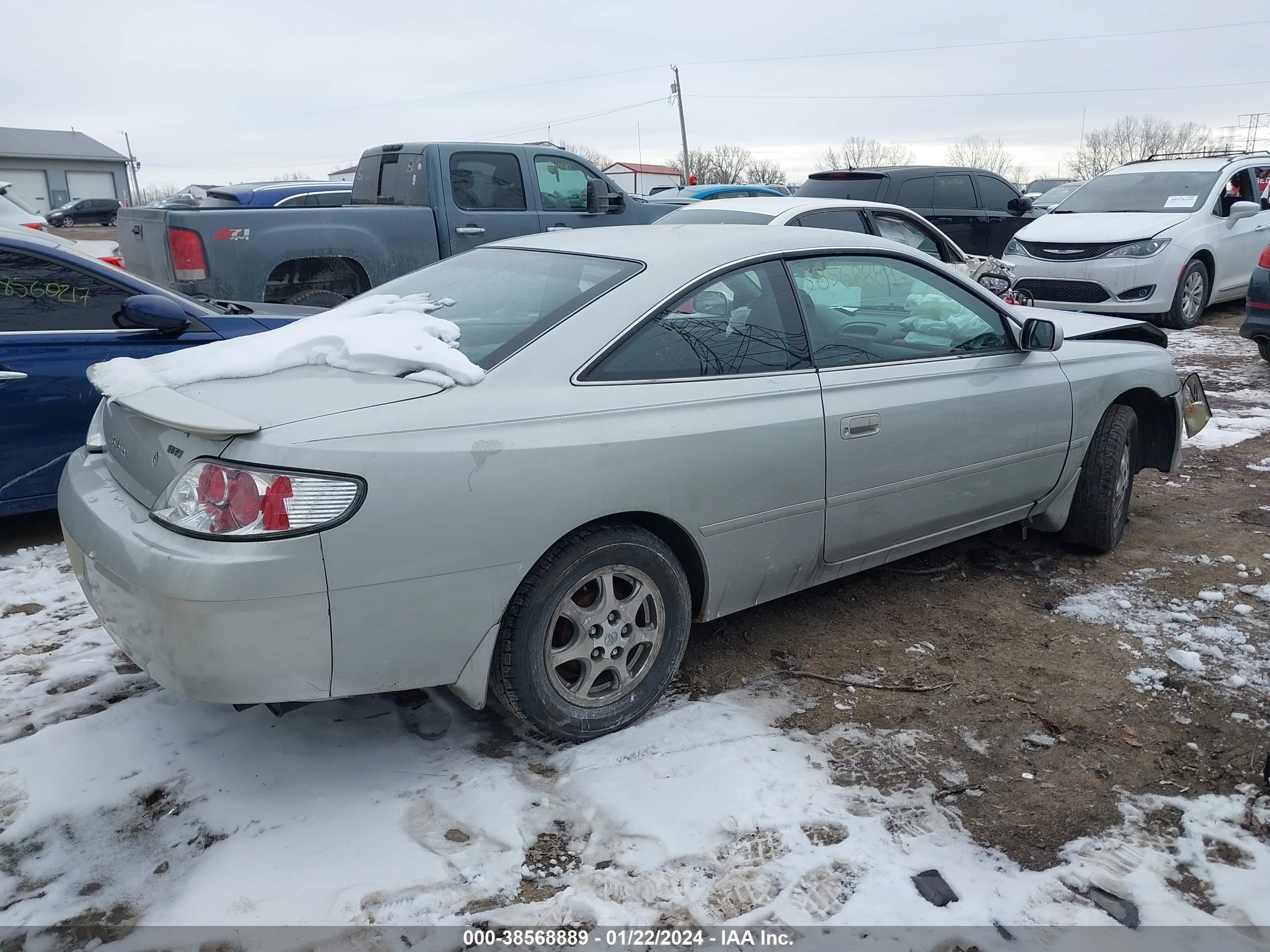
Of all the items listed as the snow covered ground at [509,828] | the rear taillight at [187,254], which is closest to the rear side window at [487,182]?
the rear taillight at [187,254]

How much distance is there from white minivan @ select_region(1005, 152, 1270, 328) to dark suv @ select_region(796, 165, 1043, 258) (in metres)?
0.91

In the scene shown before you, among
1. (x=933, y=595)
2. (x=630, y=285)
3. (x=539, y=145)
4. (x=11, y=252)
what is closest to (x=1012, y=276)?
(x=539, y=145)

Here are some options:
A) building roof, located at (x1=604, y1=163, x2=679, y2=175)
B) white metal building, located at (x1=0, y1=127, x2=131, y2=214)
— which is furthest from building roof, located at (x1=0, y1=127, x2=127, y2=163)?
building roof, located at (x1=604, y1=163, x2=679, y2=175)

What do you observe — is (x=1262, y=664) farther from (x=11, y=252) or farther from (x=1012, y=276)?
(x=1012, y=276)

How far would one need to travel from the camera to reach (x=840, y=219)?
7555mm

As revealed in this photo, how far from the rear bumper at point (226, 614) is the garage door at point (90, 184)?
222ft

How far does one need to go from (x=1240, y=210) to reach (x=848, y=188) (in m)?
4.23

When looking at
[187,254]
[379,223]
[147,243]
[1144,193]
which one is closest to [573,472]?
[187,254]

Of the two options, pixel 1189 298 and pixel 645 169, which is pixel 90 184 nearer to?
pixel 645 169

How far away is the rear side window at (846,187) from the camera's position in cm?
1145

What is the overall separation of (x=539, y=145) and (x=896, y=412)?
6.70m

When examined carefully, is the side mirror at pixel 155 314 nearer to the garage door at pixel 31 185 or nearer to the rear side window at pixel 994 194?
the rear side window at pixel 994 194

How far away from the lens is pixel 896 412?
3.61 meters

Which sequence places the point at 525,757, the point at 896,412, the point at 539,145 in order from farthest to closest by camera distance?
the point at 539,145 < the point at 896,412 < the point at 525,757
